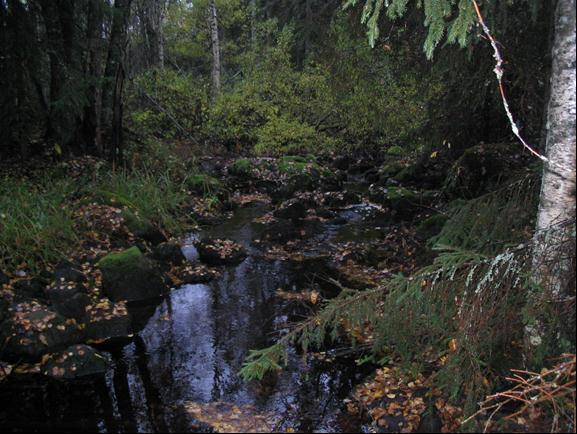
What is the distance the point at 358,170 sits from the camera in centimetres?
1991

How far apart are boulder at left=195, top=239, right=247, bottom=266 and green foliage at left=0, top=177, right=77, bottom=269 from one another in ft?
7.60

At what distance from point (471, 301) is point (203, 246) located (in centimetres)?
652

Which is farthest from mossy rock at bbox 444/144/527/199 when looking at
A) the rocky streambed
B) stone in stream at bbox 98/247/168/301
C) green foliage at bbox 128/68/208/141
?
green foliage at bbox 128/68/208/141

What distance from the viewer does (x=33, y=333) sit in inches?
226

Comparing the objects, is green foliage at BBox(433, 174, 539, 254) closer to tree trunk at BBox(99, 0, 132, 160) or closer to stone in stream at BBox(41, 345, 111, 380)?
stone in stream at BBox(41, 345, 111, 380)

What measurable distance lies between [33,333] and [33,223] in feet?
9.32

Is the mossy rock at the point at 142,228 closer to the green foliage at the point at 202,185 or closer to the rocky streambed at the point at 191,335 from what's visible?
the rocky streambed at the point at 191,335

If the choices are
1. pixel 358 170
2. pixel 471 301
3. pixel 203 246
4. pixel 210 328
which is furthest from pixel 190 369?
pixel 358 170

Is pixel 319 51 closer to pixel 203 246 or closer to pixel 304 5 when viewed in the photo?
pixel 304 5

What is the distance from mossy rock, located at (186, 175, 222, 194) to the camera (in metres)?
13.8

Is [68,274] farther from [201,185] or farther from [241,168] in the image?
[241,168]

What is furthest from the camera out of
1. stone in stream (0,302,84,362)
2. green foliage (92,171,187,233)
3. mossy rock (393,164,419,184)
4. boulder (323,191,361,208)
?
mossy rock (393,164,419,184)

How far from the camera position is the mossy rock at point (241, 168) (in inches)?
687

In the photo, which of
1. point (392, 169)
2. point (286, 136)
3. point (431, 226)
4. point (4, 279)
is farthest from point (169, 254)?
point (392, 169)
